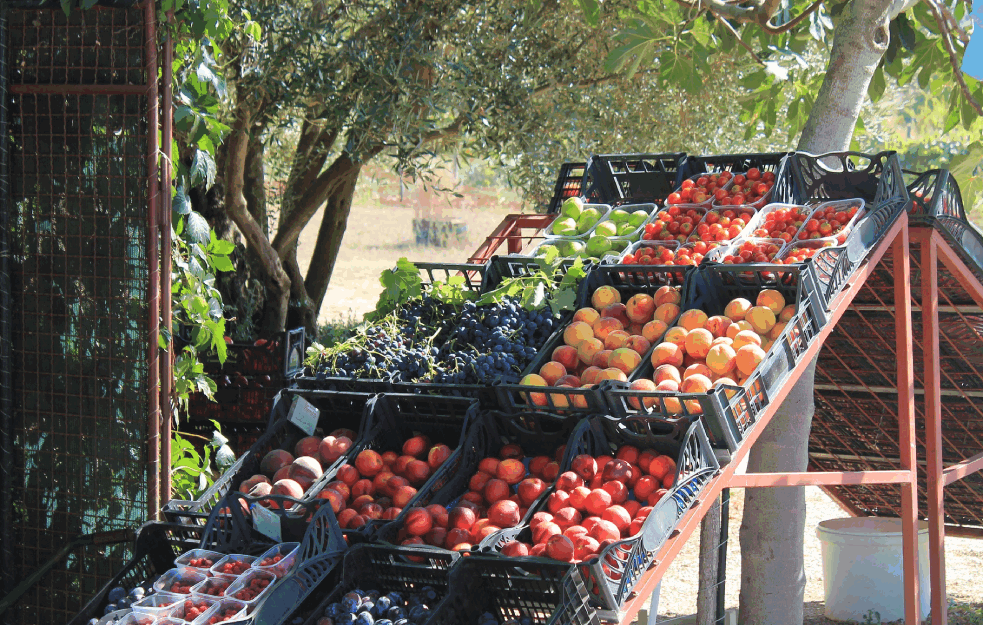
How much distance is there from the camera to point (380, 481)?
8.99 ft

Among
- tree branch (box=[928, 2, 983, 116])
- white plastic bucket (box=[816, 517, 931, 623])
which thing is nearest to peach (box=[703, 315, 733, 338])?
white plastic bucket (box=[816, 517, 931, 623])

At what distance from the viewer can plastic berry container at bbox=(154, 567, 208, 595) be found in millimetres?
2330

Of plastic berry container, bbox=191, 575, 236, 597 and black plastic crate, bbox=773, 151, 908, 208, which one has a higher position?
black plastic crate, bbox=773, 151, 908, 208

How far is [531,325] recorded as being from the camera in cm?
321

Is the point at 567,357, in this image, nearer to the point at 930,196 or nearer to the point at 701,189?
the point at 701,189

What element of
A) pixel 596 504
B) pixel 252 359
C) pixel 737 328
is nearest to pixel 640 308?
pixel 737 328

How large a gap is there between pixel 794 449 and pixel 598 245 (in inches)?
61.4

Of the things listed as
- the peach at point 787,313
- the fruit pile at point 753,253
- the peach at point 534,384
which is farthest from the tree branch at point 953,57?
the peach at point 534,384

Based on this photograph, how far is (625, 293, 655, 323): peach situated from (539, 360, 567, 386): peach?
384 millimetres

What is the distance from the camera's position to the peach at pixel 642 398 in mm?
2629

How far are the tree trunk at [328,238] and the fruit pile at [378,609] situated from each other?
6202 mm

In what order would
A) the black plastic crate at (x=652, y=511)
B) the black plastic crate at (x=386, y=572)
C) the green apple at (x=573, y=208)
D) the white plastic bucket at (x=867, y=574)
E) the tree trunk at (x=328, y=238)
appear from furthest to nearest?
1. the tree trunk at (x=328, y=238)
2. the white plastic bucket at (x=867, y=574)
3. the green apple at (x=573, y=208)
4. the black plastic crate at (x=386, y=572)
5. the black plastic crate at (x=652, y=511)

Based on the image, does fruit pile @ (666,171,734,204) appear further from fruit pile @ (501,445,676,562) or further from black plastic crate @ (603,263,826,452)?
fruit pile @ (501,445,676,562)

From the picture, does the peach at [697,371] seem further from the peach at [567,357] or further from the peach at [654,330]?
the peach at [567,357]
